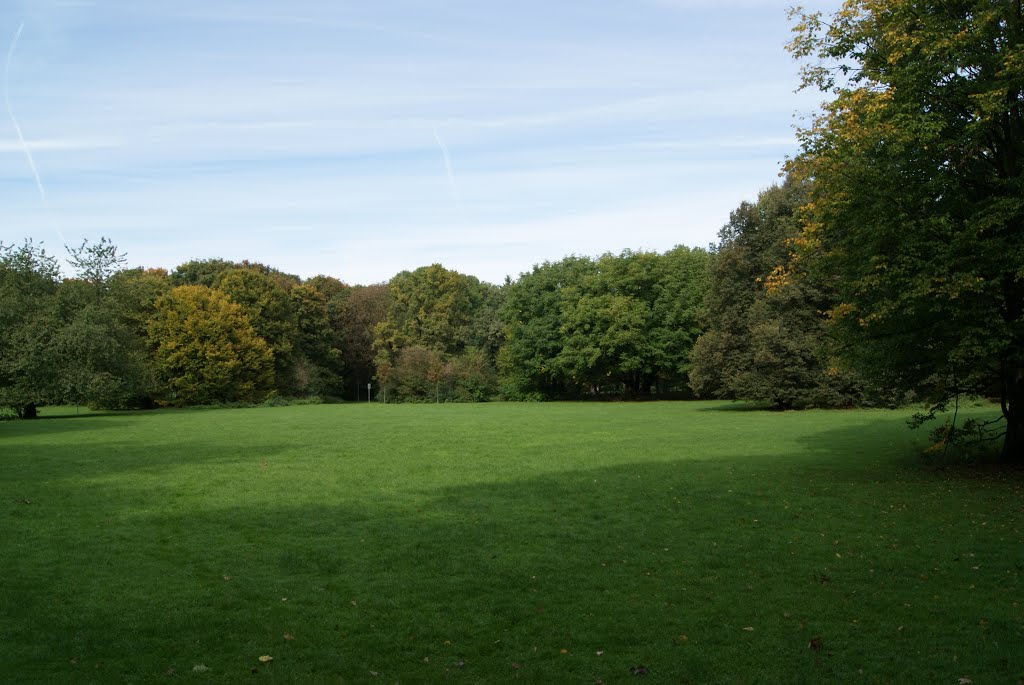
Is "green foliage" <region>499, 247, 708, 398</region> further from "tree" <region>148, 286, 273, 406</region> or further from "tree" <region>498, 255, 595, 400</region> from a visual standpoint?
"tree" <region>148, 286, 273, 406</region>

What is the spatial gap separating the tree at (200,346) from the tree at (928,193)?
200 feet

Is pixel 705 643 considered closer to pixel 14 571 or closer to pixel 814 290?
pixel 14 571

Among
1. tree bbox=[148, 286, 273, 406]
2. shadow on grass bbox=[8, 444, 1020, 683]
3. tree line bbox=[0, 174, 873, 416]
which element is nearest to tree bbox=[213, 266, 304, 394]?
tree line bbox=[0, 174, 873, 416]

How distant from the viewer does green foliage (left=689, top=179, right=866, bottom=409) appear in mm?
45281

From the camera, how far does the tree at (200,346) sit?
69.1 m

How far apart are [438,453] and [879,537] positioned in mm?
15381

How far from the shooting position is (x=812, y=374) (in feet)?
149

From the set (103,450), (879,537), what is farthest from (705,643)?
(103,450)

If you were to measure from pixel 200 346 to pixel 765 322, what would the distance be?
47.6 metres

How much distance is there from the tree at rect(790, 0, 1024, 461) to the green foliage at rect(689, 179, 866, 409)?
24.3 m

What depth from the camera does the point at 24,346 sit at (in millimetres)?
47531

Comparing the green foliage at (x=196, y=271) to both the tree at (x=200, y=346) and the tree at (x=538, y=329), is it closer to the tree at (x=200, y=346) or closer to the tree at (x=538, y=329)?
the tree at (x=200, y=346)

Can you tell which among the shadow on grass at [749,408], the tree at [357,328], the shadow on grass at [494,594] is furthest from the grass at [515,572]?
the tree at [357,328]

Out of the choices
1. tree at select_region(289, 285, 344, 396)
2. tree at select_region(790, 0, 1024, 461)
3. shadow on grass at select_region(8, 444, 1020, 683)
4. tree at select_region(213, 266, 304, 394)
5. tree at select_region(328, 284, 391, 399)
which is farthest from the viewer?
tree at select_region(328, 284, 391, 399)
